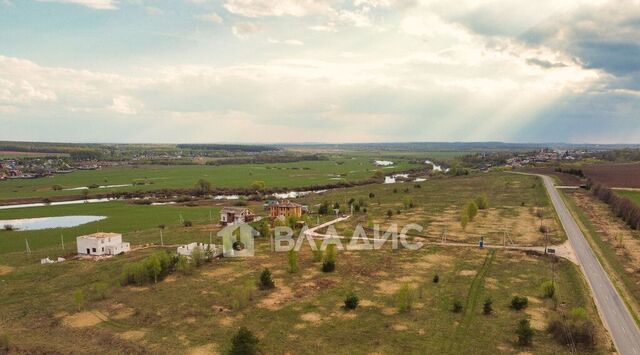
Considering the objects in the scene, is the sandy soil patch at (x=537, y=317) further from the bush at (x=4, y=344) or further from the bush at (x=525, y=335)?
the bush at (x=4, y=344)

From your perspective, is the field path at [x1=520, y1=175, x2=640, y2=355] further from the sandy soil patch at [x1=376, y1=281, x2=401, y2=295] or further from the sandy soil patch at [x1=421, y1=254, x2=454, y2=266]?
the sandy soil patch at [x1=376, y1=281, x2=401, y2=295]

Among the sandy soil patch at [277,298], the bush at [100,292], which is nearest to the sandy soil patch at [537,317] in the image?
the sandy soil patch at [277,298]

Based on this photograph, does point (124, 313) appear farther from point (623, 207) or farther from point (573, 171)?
point (573, 171)

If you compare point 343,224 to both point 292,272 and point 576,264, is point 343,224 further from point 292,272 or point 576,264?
point 576,264

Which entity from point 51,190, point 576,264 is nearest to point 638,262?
point 576,264

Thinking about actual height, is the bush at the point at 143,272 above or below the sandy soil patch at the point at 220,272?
above

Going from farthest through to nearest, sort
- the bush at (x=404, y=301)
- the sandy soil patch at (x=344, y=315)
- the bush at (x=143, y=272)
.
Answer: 1. the bush at (x=143, y=272)
2. the bush at (x=404, y=301)
3. the sandy soil patch at (x=344, y=315)
